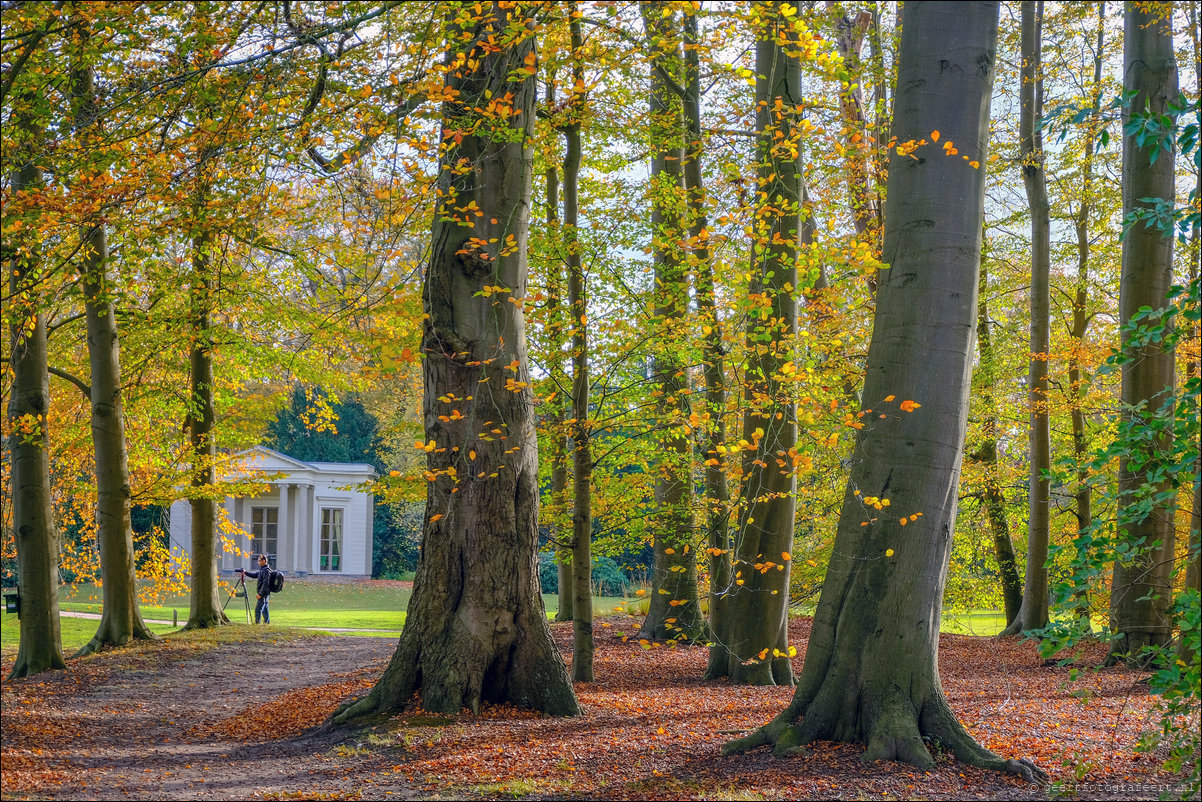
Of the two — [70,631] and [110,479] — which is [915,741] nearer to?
[110,479]

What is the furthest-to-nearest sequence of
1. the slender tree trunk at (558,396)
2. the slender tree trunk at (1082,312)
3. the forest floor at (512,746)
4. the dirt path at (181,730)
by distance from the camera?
the slender tree trunk at (1082,312) < the slender tree trunk at (558,396) < the dirt path at (181,730) < the forest floor at (512,746)

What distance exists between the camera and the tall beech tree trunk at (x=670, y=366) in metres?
8.45

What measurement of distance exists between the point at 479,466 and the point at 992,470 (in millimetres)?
11831

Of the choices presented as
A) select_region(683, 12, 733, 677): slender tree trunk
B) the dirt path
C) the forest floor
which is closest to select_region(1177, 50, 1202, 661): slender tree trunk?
the forest floor

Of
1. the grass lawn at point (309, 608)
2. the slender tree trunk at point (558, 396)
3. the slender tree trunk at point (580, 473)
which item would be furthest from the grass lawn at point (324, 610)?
the slender tree trunk at point (580, 473)

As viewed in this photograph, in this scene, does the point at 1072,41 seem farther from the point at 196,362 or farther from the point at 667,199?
the point at 196,362

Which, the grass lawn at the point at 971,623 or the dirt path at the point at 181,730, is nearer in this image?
the dirt path at the point at 181,730

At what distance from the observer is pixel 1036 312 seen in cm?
1408

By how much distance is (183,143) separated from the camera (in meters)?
6.83

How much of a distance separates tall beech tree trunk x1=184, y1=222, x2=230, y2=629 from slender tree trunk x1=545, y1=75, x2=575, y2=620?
508 cm

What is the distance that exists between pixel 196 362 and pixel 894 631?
1288cm

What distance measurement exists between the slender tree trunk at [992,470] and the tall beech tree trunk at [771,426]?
7.94 m

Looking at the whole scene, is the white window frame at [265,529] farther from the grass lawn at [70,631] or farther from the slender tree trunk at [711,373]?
the slender tree trunk at [711,373]

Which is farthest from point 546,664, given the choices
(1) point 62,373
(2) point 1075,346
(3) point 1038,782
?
(2) point 1075,346
